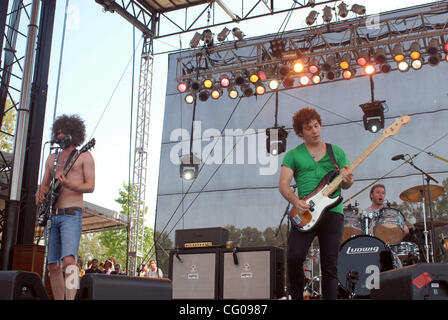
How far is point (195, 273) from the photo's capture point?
496 centimetres

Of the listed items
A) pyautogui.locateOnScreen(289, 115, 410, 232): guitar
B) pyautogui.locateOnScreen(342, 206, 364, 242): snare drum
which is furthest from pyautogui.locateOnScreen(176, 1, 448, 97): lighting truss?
pyautogui.locateOnScreen(289, 115, 410, 232): guitar

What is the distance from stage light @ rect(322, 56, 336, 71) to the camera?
778cm

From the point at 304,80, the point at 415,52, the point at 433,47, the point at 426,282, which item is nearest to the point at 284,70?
the point at 304,80

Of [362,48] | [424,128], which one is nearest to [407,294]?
[362,48]

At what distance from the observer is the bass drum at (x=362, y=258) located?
15.1 feet

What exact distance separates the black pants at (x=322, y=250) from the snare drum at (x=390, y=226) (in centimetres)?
254

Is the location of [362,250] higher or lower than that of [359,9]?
lower

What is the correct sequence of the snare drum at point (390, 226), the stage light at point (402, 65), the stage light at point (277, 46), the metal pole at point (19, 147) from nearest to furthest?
1. the metal pole at point (19, 147)
2. the snare drum at point (390, 226)
3. the stage light at point (402, 65)
4. the stage light at point (277, 46)

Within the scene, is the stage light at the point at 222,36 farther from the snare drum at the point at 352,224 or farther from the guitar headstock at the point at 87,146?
the guitar headstock at the point at 87,146

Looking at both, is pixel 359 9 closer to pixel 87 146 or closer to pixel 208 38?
pixel 208 38

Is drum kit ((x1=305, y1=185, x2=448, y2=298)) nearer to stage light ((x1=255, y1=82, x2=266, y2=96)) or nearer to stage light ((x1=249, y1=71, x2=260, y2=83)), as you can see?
stage light ((x1=255, y1=82, x2=266, y2=96))

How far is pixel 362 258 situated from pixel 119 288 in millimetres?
3425

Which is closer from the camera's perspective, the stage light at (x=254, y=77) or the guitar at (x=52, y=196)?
the guitar at (x=52, y=196)

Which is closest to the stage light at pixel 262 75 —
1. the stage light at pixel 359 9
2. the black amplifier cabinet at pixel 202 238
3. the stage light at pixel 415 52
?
the stage light at pixel 359 9
